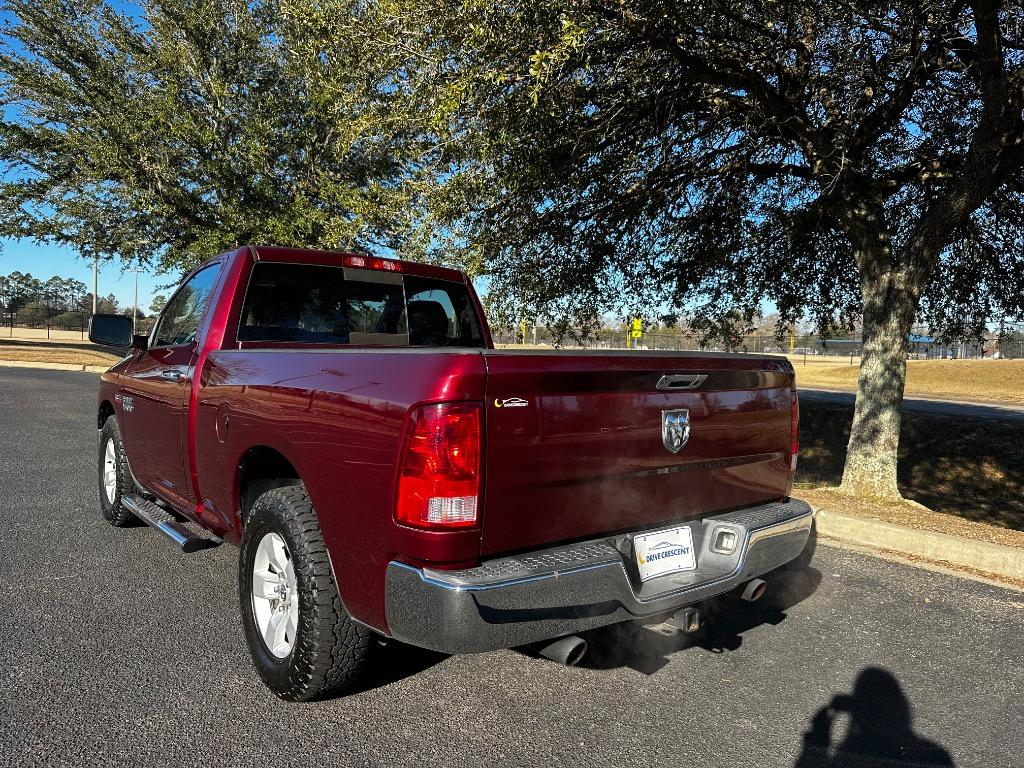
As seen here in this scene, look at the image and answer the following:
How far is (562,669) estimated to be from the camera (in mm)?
3301

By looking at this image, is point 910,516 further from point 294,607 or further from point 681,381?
point 294,607

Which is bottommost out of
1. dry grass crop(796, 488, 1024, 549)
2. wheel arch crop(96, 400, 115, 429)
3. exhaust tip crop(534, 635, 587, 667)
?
dry grass crop(796, 488, 1024, 549)

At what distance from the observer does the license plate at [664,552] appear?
274 cm

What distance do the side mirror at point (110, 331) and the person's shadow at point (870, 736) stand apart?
463 cm

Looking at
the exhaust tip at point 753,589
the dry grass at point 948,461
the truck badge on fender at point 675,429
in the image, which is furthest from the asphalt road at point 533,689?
the dry grass at point 948,461

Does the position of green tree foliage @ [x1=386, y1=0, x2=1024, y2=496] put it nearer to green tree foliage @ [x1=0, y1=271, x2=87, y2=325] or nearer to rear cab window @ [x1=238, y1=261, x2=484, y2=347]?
rear cab window @ [x1=238, y1=261, x2=484, y2=347]

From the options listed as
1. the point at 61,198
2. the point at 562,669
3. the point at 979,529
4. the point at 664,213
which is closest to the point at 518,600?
the point at 562,669

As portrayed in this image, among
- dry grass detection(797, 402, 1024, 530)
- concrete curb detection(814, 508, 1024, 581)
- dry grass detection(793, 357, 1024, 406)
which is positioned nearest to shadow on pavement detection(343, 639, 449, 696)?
concrete curb detection(814, 508, 1024, 581)

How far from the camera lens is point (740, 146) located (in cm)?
845

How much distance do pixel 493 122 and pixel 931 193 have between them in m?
5.69

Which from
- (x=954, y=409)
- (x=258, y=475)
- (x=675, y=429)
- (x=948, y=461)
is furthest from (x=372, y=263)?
(x=954, y=409)

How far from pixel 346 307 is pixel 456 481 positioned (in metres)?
2.07

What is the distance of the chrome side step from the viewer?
3629mm

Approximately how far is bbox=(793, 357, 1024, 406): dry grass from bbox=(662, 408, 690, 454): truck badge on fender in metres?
24.2
